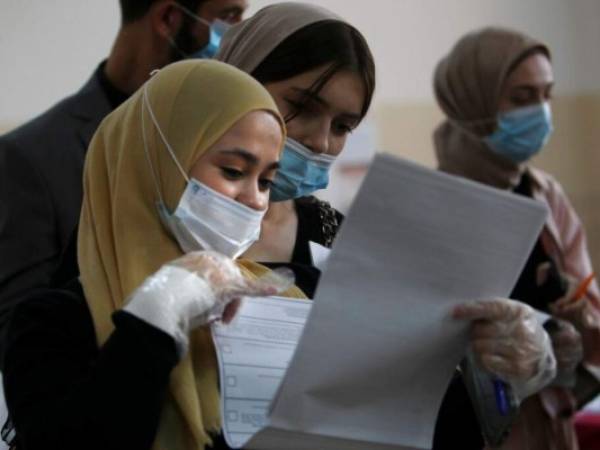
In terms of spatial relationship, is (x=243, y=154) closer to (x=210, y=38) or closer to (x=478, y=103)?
(x=210, y=38)

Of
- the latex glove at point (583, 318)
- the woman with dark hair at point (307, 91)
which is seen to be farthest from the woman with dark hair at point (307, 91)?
the latex glove at point (583, 318)

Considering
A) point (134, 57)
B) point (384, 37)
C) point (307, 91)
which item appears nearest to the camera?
point (307, 91)

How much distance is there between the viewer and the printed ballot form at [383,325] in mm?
1243

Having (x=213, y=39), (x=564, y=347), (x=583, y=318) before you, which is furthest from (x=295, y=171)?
(x=583, y=318)

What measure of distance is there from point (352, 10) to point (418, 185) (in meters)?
2.43

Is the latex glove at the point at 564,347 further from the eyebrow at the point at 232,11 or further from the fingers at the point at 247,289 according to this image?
the fingers at the point at 247,289

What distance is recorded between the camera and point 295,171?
175cm

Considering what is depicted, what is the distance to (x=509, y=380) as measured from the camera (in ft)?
4.63

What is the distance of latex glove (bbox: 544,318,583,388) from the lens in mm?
2654

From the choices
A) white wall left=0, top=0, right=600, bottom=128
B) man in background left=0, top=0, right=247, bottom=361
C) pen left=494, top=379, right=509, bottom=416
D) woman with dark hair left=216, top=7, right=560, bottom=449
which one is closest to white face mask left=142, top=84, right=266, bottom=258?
woman with dark hair left=216, top=7, right=560, bottom=449

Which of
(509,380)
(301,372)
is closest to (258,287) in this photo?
(301,372)

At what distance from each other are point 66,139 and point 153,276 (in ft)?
3.68

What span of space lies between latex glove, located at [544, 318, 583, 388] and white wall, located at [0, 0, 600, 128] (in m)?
1.02

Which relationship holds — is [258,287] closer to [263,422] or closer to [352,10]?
[263,422]
